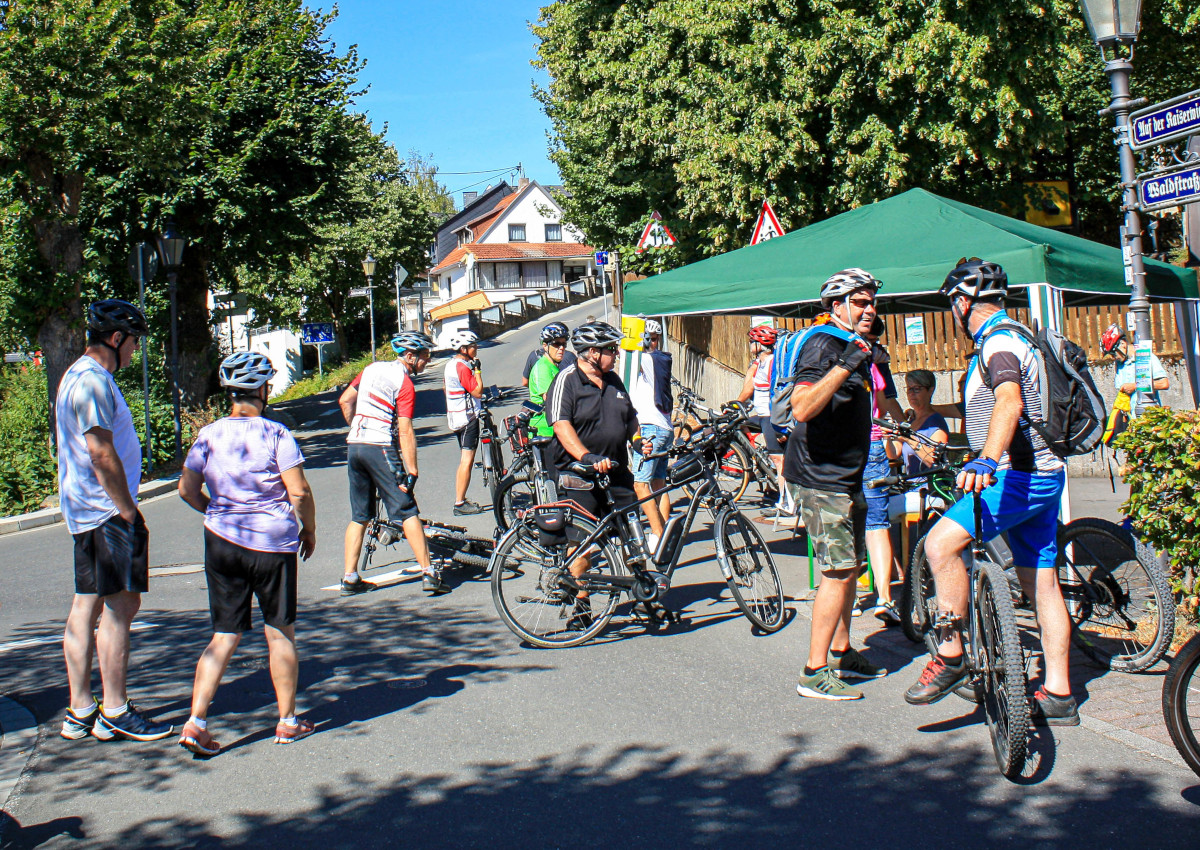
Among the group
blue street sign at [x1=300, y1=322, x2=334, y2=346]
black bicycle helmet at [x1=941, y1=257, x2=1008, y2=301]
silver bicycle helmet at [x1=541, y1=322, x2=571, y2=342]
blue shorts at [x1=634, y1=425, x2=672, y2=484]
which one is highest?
blue street sign at [x1=300, y1=322, x2=334, y2=346]

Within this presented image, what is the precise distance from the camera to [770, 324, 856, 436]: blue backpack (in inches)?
191

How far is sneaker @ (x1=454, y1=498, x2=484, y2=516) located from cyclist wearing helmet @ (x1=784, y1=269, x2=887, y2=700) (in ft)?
21.0

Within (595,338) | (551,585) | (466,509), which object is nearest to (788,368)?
(595,338)

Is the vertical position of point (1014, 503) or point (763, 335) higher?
point (763, 335)

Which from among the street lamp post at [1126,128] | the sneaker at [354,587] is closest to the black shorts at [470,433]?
the sneaker at [354,587]

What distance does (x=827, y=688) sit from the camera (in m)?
5.16

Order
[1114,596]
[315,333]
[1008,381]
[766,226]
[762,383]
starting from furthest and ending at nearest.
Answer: [315,333], [766,226], [762,383], [1114,596], [1008,381]

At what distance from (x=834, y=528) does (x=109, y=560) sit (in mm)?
3435

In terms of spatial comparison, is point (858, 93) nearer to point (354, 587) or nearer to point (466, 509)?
point (466, 509)

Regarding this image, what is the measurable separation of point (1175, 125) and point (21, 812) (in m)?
7.07

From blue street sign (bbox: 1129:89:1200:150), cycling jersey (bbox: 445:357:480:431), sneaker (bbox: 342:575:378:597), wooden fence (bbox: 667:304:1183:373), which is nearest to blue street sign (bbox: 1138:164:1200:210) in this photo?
blue street sign (bbox: 1129:89:1200:150)

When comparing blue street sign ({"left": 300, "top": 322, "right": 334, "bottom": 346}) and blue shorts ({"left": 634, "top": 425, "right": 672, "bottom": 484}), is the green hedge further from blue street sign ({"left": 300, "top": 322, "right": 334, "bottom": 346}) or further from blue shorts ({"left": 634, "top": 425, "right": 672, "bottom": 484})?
blue street sign ({"left": 300, "top": 322, "right": 334, "bottom": 346})

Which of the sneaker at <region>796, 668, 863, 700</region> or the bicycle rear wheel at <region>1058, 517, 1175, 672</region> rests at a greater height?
the bicycle rear wheel at <region>1058, 517, 1175, 672</region>

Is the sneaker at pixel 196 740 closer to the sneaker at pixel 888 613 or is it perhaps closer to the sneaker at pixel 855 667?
the sneaker at pixel 855 667
